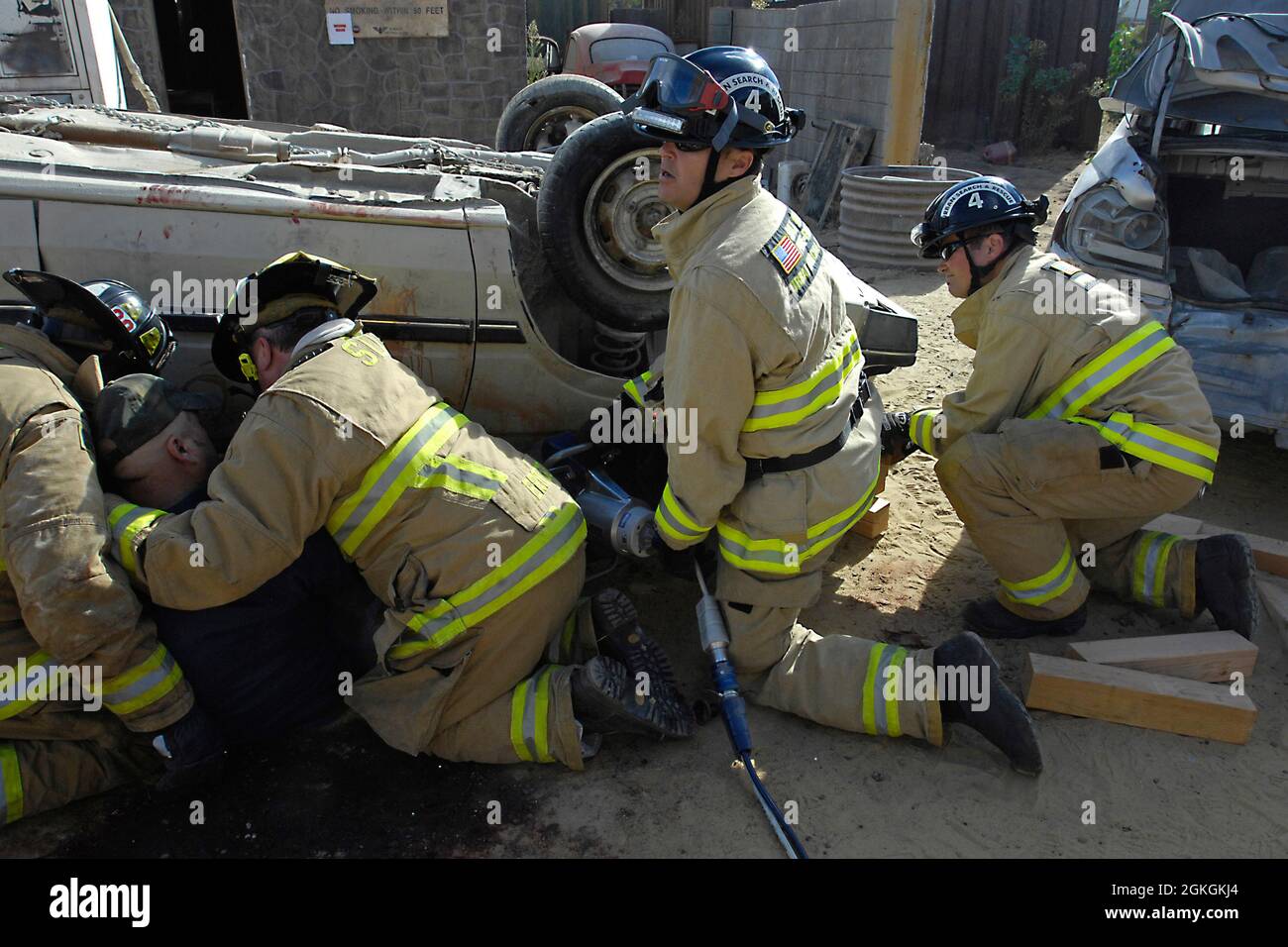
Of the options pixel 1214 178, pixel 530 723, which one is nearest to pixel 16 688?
pixel 530 723

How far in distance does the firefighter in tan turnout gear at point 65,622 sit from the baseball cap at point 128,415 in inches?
2.3

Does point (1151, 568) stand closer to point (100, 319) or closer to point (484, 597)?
point (484, 597)

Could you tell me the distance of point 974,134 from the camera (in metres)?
13.2

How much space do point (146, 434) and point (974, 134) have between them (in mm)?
12875

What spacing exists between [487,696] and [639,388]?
1188 millimetres

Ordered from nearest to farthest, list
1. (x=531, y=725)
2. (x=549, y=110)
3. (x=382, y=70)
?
1. (x=531, y=725)
2. (x=549, y=110)
3. (x=382, y=70)

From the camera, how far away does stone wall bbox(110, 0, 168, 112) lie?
30.3 ft

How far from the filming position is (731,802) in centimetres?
270

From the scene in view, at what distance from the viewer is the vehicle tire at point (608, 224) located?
3547 millimetres

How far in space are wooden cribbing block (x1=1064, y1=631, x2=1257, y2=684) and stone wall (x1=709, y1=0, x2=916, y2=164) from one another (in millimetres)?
7135

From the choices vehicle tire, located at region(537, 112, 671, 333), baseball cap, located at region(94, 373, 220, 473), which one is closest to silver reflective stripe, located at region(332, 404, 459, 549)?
baseball cap, located at region(94, 373, 220, 473)
